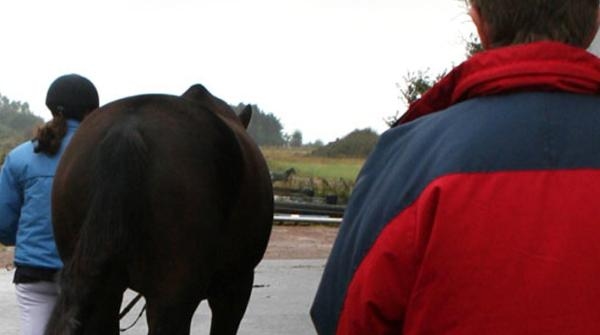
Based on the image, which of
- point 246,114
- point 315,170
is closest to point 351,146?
point 315,170

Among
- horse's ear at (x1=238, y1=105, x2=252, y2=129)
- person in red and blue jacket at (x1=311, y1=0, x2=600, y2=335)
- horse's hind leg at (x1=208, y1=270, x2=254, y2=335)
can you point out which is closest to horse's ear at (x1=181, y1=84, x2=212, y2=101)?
horse's hind leg at (x1=208, y1=270, x2=254, y2=335)

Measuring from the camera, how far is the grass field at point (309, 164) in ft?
124

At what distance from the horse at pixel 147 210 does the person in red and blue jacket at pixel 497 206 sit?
10.8 ft

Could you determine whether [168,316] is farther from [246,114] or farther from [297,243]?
[297,243]

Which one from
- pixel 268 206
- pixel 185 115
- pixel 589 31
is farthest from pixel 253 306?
pixel 589 31

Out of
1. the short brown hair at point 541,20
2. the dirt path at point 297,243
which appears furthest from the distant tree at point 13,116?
the short brown hair at point 541,20

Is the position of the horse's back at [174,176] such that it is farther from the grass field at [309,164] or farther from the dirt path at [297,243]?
the grass field at [309,164]

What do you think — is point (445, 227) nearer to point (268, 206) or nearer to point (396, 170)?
point (396, 170)

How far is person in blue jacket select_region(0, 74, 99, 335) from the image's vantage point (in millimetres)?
6078

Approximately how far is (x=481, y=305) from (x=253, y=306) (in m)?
10.3

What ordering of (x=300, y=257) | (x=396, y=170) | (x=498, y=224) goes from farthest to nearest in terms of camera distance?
(x=300, y=257) → (x=396, y=170) → (x=498, y=224)

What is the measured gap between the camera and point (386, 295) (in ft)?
6.71

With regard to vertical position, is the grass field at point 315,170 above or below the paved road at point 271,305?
below

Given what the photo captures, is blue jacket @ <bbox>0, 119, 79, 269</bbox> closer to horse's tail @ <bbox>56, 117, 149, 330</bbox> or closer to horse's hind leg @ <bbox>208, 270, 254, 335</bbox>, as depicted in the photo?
horse's tail @ <bbox>56, 117, 149, 330</bbox>
